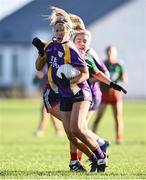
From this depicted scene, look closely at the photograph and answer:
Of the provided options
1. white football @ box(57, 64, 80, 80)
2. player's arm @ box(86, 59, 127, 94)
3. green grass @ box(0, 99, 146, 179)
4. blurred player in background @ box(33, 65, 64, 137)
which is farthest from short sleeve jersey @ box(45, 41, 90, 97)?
blurred player in background @ box(33, 65, 64, 137)

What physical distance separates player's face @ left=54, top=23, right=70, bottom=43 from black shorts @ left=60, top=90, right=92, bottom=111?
741 millimetres

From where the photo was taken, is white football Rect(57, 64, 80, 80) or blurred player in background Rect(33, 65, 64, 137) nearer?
white football Rect(57, 64, 80, 80)

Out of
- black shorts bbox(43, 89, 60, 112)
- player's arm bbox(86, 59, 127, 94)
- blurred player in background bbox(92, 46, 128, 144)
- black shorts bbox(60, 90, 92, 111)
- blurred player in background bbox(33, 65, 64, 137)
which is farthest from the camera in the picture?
blurred player in background bbox(33, 65, 64, 137)

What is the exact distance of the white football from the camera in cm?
1123

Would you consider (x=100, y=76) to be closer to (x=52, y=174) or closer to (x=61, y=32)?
(x=61, y=32)

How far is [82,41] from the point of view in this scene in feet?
40.0

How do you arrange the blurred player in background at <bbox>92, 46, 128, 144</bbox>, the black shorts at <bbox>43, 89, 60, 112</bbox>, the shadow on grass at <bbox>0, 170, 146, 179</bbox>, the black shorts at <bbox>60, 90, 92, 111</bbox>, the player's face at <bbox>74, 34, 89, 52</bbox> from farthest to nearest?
the blurred player in background at <bbox>92, 46, 128, 144</bbox> < the player's face at <bbox>74, 34, 89, 52</bbox> < the black shorts at <bbox>43, 89, 60, 112</bbox> < the black shorts at <bbox>60, 90, 92, 111</bbox> < the shadow on grass at <bbox>0, 170, 146, 179</bbox>

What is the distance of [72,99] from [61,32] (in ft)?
2.98

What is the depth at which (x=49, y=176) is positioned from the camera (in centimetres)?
1107

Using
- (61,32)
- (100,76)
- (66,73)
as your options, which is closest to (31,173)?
(66,73)

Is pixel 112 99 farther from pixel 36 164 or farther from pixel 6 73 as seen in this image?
pixel 6 73

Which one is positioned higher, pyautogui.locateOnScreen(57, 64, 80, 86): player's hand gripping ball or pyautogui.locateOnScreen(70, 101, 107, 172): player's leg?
pyautogui.locateOnScreen(57, 64, 80, 86): player's hand gripping ball

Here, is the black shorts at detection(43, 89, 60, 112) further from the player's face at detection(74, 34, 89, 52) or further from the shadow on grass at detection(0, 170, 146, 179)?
the shadow on grass at detection(0, 170, 146, 179)

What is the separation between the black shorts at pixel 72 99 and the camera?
37.1 feet
